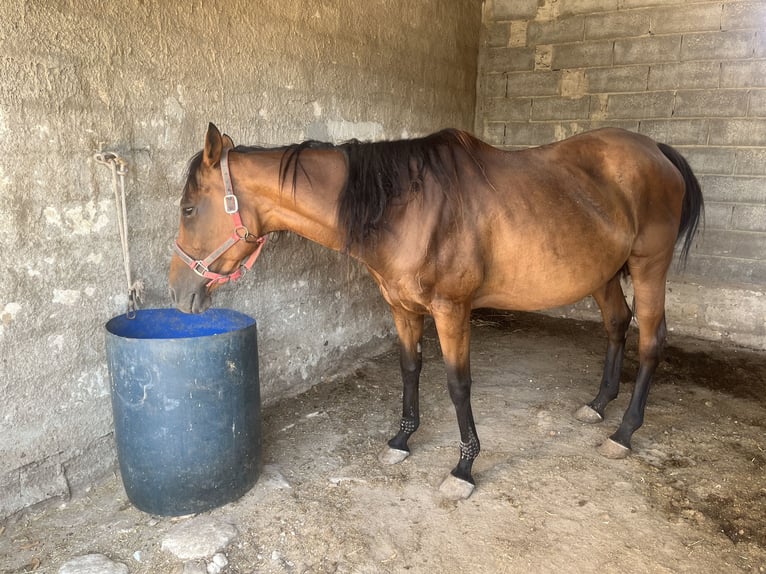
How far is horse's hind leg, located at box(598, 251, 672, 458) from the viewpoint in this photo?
273 cm

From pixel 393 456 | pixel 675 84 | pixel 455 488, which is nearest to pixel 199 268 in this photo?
pixel 393 456

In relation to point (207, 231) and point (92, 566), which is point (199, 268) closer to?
point (207, 231)

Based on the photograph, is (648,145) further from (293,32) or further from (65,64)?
(65,64)

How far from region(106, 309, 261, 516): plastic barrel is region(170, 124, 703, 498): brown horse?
0.20 metres

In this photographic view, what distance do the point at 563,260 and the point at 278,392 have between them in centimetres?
173

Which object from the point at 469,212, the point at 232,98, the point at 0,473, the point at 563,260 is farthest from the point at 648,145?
the point at 0,473

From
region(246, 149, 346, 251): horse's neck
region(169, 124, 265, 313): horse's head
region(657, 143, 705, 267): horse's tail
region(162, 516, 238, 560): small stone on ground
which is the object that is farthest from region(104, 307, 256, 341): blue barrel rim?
region(657, 143, 705, 267): horse's tail

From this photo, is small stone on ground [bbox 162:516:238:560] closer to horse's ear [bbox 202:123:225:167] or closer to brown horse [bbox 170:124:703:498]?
brown horse [bbox 170:124:703:498]

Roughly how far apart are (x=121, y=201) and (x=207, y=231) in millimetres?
499

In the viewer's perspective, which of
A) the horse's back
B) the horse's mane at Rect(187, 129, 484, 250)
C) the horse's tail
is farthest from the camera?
the horse's tail

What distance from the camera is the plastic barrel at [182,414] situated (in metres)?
2.01

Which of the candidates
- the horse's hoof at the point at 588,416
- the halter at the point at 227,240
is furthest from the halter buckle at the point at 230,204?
the horse's hoof at the point at 588,416

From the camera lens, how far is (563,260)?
2.45 metres

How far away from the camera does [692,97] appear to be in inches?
171
